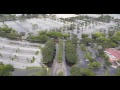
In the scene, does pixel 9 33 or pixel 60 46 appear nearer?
pixel 60 46

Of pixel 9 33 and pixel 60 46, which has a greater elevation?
pixel 9 33

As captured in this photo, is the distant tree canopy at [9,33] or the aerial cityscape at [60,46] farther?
the distant tree canopy at [9,33]

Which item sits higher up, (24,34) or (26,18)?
(26,18)

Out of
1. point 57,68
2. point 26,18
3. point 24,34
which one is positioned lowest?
point 57,68

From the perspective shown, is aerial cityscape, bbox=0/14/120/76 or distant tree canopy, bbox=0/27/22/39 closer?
aerial cityscape, bbox=0/14/120/76
